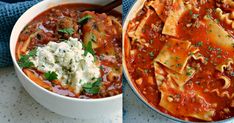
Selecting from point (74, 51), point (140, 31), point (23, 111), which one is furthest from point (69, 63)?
point (140, 31)

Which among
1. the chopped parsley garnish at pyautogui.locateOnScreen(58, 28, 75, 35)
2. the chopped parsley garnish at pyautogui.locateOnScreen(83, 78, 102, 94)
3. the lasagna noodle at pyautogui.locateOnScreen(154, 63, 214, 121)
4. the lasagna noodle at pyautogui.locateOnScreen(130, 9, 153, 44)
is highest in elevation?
the lasagna noodle at pyautogui.locateOnScreen(130, 9, 153, 44)

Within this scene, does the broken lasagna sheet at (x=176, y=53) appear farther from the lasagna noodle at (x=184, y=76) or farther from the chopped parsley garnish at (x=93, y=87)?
the chopped parsley garnish at (x=93, y=87)

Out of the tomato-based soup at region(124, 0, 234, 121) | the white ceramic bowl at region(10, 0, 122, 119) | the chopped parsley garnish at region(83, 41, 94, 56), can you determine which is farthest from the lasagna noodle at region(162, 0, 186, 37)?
the chopped parsley garnish at region(83, 41, 94, 56)

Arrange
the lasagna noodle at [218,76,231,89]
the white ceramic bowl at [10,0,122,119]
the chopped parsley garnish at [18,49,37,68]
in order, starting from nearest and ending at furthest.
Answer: the lasagna noodle at [218,76,231,89]
the white ceramic bowl at [10,0,122,119]
the chopped parsley garnish at [18,49,37,68]

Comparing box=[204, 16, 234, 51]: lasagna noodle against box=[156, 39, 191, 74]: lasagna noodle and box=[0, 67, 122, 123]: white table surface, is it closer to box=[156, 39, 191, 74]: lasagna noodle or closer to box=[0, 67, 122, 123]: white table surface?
box=[156, 39, 191, 74]: lasagna noodle

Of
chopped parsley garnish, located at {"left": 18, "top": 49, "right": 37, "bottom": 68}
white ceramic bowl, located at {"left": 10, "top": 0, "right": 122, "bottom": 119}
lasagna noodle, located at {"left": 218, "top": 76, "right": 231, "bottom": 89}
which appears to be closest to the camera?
lasagna noodle, located at {"left": 218, "top": 76, "right": 231, "bottom": 89}

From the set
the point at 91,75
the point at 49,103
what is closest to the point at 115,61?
the point at 91,75

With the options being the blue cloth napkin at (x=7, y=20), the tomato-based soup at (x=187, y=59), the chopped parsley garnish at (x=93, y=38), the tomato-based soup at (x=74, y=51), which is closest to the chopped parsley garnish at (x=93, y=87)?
the tomato-based soup at (x=74, y=51)

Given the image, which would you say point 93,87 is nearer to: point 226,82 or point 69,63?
point 69,63
